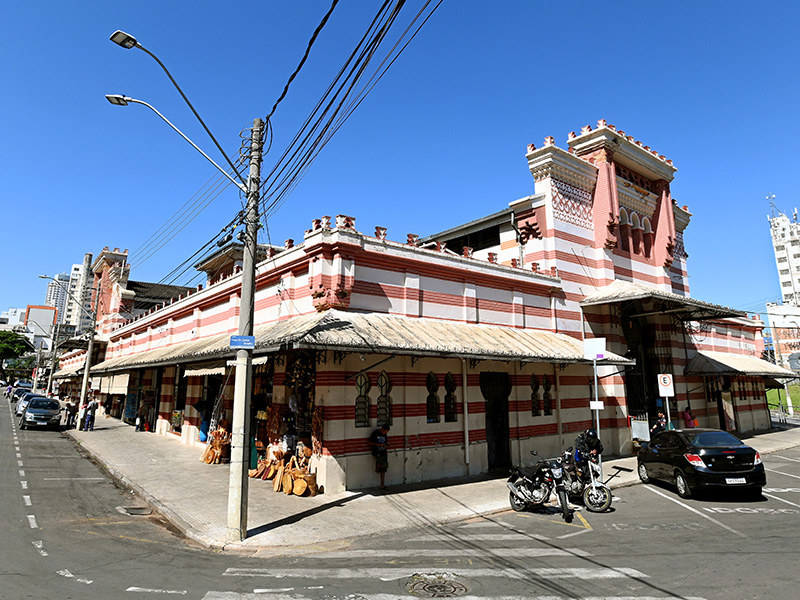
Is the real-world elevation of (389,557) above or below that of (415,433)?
below

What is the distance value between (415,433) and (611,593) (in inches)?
324

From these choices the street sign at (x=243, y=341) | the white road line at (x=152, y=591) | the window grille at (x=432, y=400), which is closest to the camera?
the white road line at (x=152, y=591)

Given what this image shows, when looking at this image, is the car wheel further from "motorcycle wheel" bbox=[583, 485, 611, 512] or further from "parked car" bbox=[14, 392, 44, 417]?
"parked car" bbox=[14, 392, 44, 417]

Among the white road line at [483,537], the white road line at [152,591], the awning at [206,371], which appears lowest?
the white road line at [483,537]

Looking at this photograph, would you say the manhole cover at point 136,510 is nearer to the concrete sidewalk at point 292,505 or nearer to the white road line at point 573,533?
the concrete sidewalk at point 292,505

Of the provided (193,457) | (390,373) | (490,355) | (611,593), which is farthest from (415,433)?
(193,457)

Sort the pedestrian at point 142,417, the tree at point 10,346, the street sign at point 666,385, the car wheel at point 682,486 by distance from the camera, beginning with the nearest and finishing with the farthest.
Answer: the car wheel at point 682,486 → the street sign at point 666,385 → the pedestrian at point 142,417 → the tree at point 10,346

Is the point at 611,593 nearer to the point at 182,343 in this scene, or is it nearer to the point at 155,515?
the point at 155,515

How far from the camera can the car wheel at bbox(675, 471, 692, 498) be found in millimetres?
12505

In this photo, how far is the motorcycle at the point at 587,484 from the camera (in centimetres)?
1129

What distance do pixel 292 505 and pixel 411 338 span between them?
16.3ft

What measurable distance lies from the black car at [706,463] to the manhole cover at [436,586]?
28.3ft


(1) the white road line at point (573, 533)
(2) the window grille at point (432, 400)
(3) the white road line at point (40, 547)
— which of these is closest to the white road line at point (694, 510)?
(1) the white road line at point (573, 533)

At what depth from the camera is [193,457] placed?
1836cm
